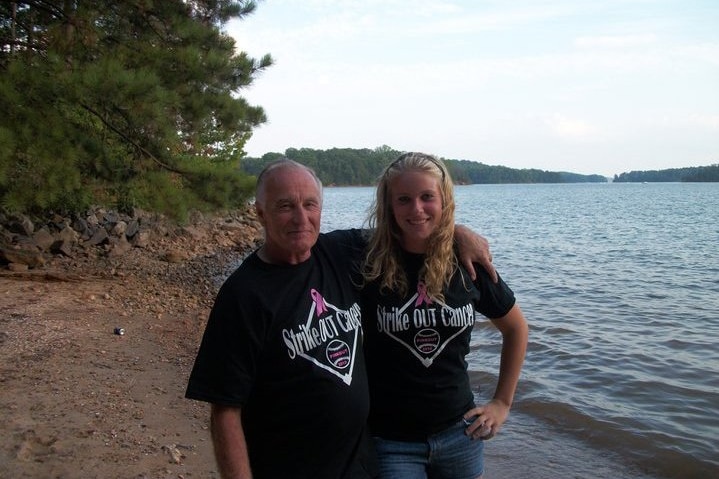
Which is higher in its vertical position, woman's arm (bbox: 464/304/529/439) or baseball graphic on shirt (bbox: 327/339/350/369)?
baseball graphic on shirt (bbox: 327/339/350/369)

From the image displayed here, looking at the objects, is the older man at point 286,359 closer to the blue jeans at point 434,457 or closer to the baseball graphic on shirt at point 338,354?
the baseball graphic on shirt at point 338,354

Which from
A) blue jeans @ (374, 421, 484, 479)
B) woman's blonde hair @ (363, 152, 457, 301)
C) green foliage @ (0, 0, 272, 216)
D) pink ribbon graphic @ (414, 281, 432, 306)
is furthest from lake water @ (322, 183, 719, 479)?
green foliage @ (0, 0, 272, 216)

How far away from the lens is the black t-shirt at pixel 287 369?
6.59 feet

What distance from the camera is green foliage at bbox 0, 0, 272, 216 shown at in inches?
301

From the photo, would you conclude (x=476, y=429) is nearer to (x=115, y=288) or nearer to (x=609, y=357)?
(x=609, y=357)

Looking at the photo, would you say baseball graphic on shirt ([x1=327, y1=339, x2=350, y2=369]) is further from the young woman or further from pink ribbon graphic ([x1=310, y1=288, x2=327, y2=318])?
the young woman

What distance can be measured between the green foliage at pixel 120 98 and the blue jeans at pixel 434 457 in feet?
21.7

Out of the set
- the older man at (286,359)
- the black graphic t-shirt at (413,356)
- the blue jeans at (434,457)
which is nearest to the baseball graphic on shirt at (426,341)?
the black graphic t-shirt at (413,356)

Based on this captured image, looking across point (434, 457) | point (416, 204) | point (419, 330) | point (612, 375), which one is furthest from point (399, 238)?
point (612, 375)

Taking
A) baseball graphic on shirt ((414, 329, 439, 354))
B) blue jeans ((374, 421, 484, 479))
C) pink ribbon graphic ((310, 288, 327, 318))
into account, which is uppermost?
pink ribbon graphic ((310, 288, 327, 318))

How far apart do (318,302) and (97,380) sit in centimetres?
423

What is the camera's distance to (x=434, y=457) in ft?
8.23

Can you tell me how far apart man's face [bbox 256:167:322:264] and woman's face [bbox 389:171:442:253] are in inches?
16.7

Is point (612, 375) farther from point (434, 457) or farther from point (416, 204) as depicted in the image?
point (416, 204)
